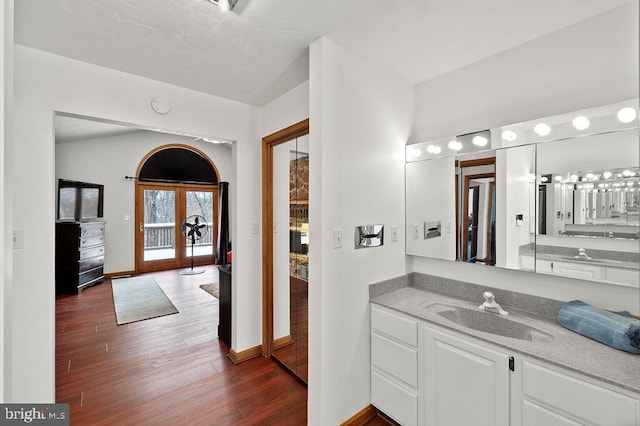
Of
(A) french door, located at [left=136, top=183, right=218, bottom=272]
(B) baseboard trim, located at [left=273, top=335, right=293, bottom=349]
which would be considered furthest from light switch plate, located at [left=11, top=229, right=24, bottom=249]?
(A) french door, located at [left=136, top=183, right=218, bottom=272]

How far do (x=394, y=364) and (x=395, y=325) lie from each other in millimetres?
241

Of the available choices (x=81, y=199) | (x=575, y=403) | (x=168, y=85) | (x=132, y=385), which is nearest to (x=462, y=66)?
(x=575, y=403)

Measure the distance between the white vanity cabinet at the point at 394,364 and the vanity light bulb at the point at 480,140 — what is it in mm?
1195

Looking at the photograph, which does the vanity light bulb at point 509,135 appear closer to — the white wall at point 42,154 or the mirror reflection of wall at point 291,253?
the mirror reflection of wall at point 291,253

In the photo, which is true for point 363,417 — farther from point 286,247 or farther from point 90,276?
point 90,276

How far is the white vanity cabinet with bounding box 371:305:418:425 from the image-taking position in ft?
5.45

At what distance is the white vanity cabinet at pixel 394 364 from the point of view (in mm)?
1660

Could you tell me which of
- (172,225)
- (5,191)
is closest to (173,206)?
(172,225)

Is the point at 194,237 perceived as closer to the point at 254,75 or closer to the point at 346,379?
the point at 254,75

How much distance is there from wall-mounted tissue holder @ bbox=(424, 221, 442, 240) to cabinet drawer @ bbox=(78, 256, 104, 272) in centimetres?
540

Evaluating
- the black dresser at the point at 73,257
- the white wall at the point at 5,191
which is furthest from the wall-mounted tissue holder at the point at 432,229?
the black dresser at the point at 73,257

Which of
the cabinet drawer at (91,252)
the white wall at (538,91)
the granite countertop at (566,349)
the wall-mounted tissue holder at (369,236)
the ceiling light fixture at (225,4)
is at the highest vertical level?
the ceiling light fixture at (225,4)

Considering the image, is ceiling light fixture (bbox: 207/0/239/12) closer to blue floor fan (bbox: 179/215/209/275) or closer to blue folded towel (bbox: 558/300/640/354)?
blue folded towel (bbox: 558/300/640/354)

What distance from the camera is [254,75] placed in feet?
6.92
